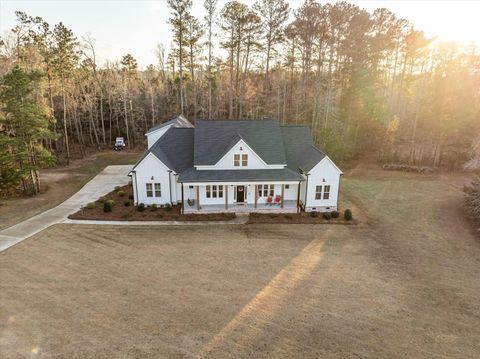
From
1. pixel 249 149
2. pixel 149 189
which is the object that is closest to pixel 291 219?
pixel 249 149

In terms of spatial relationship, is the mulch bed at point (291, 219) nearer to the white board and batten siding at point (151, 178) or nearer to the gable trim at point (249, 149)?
the gable trim at point (249, 149)

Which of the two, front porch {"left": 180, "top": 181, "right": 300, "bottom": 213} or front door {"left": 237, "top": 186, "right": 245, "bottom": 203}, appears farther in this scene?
front door {"left": 237, "top": 186, "right": 245, "bottom": 203}

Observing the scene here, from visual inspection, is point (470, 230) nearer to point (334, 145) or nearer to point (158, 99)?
point (334, 145)

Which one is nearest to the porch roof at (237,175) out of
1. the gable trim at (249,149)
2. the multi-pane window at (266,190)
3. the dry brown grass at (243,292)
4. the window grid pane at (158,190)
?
the gable trim at (249,149)

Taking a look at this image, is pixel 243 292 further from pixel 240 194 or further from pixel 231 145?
pixel 231 145

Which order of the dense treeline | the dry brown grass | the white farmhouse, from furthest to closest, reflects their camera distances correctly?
the dense treeline < the white farmhouse < the dry brown grass

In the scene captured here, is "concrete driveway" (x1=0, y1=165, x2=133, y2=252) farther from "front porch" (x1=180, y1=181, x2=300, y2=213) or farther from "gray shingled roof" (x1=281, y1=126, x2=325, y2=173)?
"gray shingled roof" (x1=281, y1=126, x2=325, y2=173)

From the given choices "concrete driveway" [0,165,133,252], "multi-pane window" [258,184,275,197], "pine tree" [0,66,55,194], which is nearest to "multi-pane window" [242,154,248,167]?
"multi-pane window" [258,184,275,197]
